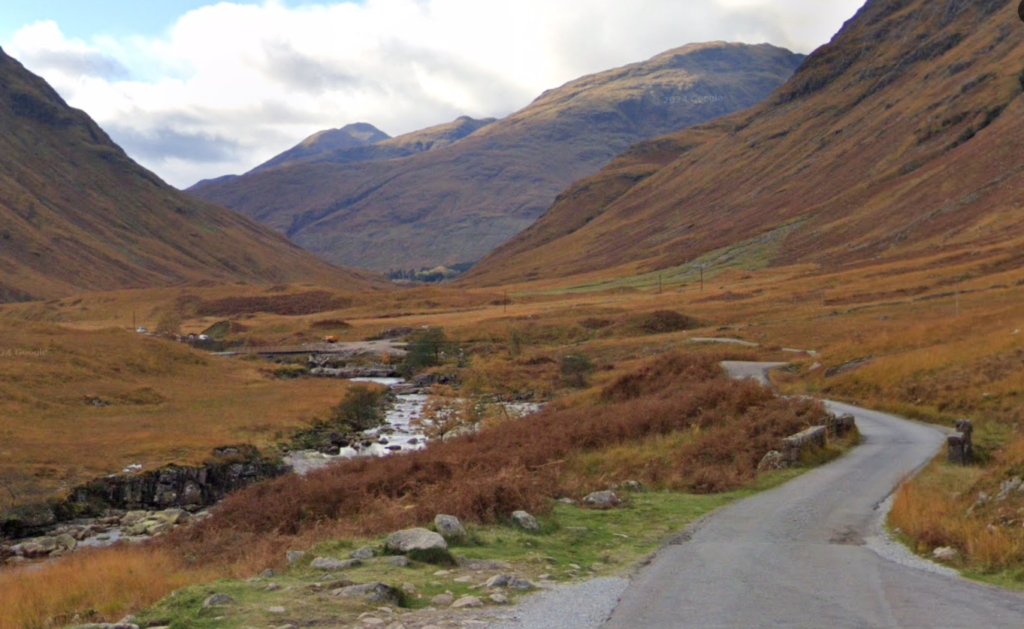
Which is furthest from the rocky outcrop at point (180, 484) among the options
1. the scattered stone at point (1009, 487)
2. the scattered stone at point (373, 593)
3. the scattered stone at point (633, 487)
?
the scattered stone at point (1009, 487)

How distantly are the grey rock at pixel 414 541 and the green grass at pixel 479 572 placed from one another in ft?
0.80

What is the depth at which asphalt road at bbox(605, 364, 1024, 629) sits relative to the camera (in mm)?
9992

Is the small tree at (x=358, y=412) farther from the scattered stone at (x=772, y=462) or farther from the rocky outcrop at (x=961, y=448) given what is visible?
the rocky outcrop at (x=961, y=448)

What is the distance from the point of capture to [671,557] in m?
13.6

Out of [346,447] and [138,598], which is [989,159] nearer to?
[346,447]

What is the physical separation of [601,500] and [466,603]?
8.06m

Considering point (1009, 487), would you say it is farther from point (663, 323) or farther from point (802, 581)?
point (663, 323)

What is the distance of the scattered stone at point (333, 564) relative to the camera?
12.3 meters

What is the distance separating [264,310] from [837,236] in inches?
3828

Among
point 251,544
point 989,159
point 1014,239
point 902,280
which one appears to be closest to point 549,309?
point 902,280

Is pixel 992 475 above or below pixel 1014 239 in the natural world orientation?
below

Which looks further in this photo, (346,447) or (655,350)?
(655,350)

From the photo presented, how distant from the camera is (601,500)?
18312mm

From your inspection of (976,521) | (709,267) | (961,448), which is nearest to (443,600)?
(976,521)
